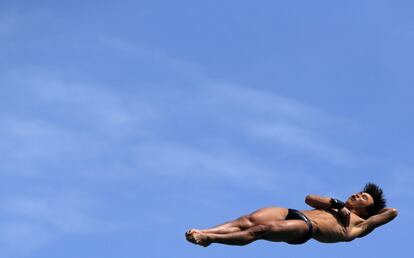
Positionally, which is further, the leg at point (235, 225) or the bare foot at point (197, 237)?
the leg at point (235, 225)

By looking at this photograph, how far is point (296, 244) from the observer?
19.0 meters

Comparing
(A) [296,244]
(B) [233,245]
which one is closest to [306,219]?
(A) [296,244]

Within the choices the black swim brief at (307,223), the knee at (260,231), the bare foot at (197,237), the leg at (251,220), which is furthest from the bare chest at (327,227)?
the bare foot at (197,237)

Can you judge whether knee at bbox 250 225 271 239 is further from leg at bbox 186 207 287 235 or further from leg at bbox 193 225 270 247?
leg at bbox 186 207 287 235

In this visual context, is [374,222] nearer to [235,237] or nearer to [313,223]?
[313,223]

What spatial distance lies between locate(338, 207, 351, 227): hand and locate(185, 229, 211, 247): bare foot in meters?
3.15

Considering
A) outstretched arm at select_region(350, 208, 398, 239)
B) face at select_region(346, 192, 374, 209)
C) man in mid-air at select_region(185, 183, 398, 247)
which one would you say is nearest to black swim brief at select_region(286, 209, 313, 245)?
man in mid-air at select_region(185, 183, 398, 247)

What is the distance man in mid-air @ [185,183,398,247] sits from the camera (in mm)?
18172

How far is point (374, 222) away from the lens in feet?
64.4

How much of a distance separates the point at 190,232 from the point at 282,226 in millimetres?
2064

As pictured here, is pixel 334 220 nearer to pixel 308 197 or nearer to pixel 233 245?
pixel 308 197

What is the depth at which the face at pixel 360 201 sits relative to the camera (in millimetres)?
19891

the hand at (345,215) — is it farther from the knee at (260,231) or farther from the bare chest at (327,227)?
the knee at (260,231)

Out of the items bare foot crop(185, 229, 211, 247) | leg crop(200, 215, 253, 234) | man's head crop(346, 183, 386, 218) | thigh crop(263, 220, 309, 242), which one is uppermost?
man's head crop(346, 183, 386, 218)
